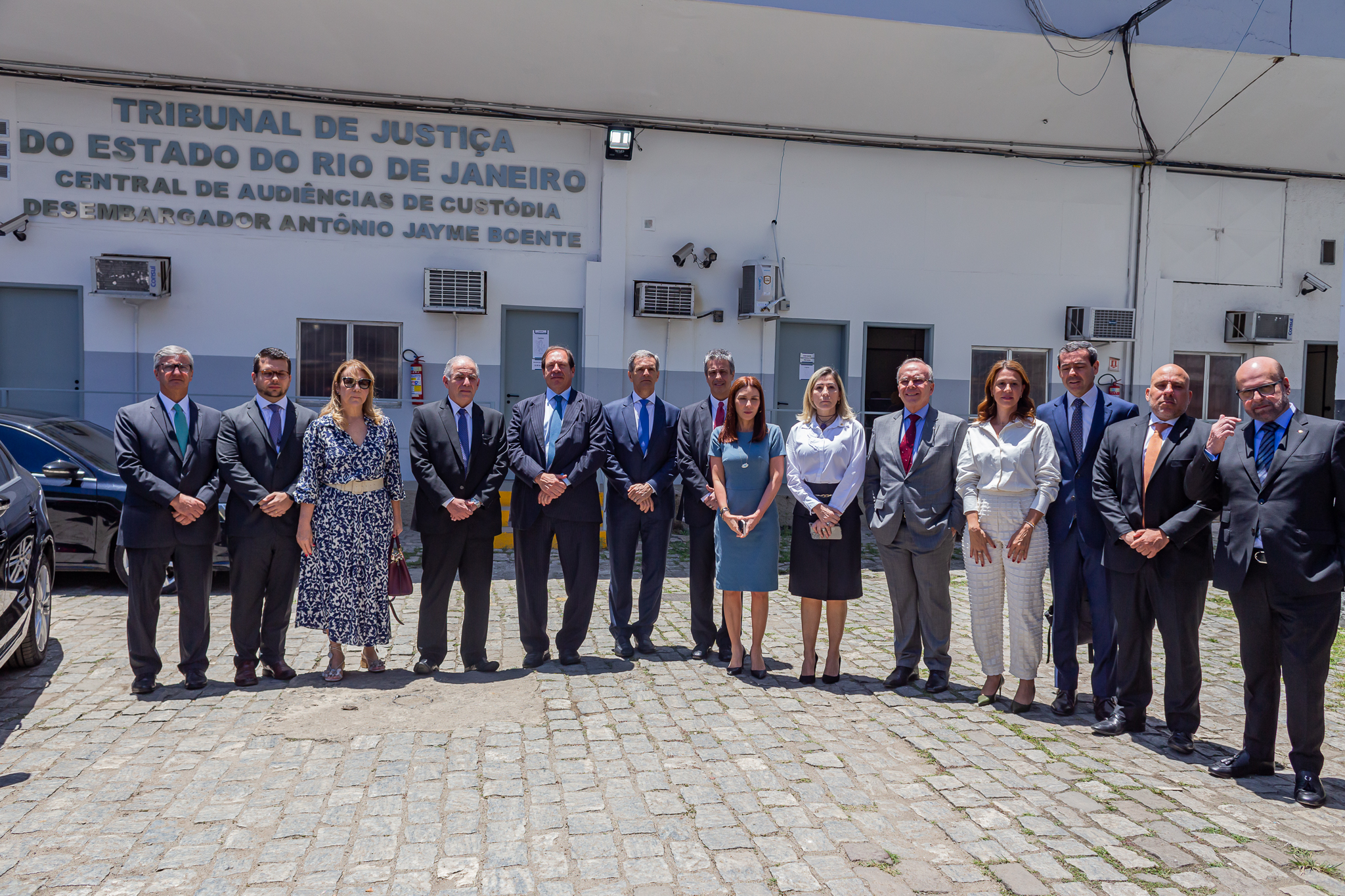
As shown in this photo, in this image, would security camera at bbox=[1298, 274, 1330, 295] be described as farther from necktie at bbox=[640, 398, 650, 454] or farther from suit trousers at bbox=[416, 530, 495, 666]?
suit trousers at bbox=[416, 530, 495, 666]

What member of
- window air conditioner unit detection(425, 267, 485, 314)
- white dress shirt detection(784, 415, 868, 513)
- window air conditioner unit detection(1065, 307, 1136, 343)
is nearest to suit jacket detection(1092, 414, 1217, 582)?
white dress shirt detection(784, 415, 868, 513)

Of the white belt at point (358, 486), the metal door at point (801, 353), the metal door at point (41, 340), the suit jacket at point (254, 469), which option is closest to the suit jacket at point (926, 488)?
the white belt at point (358, 486)

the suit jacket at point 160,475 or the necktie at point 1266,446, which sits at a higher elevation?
the necktie at point 1266,446

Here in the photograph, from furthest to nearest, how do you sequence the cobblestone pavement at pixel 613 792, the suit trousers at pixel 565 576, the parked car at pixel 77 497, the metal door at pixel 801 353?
the metal door at pixel 801 353 → the parked car at pixel 77 497 → the suit trousers at pixel 565 576 → the cobblestone pavement at pixel 613 792

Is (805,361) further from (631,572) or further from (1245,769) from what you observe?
(1245,769)

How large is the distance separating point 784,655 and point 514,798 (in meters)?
2.92

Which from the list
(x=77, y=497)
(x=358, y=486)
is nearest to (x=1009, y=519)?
(x=358, y=486)

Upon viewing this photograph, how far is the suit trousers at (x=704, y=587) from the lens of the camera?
6.36 m

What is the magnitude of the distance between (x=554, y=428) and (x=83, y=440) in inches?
199

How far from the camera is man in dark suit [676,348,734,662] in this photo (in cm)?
633

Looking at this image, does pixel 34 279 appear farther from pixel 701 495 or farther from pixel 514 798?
pixel 514 798

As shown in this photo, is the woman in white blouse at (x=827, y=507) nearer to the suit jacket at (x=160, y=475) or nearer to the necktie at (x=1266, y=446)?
the necktie at (x=1266, y=446)

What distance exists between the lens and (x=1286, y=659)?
4.26 metres

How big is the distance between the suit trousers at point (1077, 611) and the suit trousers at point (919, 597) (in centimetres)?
60
